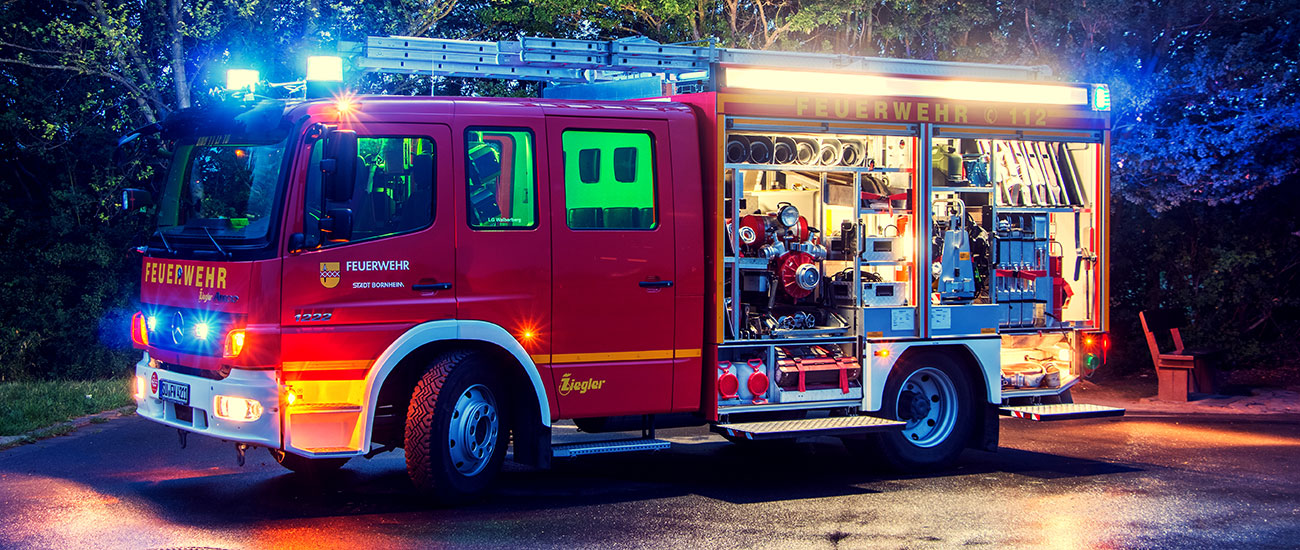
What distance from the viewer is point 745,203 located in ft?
32.4

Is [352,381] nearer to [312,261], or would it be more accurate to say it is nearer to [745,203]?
[312,261]

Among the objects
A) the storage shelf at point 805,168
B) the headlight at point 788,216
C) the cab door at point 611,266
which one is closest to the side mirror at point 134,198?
the cab door at point 611,266

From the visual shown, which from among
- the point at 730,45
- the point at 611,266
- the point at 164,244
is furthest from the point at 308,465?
the point at 730,45

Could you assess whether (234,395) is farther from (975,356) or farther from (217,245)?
(975,356)

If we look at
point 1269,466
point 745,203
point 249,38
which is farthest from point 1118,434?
point 249,38

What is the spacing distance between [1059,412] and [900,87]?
293cm

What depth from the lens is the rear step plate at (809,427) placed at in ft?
30.1

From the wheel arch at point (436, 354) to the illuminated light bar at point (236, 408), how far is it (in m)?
0.66

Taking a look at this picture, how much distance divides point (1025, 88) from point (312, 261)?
20.2ft

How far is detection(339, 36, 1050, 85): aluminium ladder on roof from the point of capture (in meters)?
9.73

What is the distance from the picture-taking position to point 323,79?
8.48m

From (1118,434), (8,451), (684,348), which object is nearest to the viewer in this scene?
(684,348)

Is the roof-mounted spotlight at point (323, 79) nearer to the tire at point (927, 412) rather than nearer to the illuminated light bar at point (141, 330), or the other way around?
the illuminated light bar at point (141, 330)

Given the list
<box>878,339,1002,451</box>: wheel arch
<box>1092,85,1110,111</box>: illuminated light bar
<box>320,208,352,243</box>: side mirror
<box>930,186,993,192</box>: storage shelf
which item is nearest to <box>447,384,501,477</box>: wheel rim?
<box>320,208,352,243</box>: side mirror
